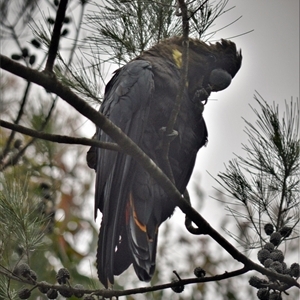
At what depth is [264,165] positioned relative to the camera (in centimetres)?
187

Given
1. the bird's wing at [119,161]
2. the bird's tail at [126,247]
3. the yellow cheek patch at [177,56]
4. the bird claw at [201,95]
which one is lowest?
the bird's tail at [126,247]

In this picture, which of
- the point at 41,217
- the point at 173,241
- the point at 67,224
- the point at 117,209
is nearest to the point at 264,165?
the point at 117,209

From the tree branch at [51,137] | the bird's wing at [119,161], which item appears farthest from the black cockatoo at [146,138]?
the tree branch at [51,137]

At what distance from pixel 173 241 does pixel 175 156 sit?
242 cm

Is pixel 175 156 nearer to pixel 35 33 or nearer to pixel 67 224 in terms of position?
pixel 35 33

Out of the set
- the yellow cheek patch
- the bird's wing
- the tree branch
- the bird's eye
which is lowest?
the tree branch

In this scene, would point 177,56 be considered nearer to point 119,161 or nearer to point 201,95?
point 201,95

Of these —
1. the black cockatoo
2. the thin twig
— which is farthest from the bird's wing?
the thin twig

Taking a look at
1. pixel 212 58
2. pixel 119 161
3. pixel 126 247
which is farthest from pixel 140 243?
pixel 212 58

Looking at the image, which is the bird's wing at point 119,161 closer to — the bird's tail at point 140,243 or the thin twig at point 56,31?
the bird's tail at point 140,243

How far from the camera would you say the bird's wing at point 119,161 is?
2014mm

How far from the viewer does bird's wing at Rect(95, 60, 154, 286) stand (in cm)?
201

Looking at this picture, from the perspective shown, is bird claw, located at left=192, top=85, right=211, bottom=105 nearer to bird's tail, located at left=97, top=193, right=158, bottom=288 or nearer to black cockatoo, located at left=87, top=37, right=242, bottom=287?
black cockatoo, located at left=87, top=37, right=242, bottom=287

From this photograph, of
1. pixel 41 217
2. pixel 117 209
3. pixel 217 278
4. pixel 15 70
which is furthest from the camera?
pixel 117 209
